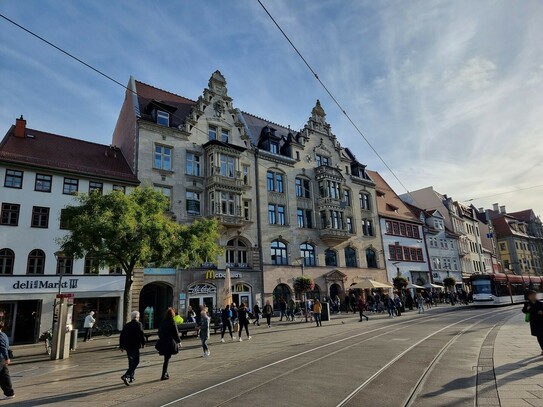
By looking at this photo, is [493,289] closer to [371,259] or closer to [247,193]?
[371,259]

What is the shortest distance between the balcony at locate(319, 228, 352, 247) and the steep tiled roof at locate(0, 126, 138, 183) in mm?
19174

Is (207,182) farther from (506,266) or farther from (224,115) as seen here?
(506,266)

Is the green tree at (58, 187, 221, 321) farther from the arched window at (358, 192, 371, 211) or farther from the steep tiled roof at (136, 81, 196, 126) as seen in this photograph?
the arched window at (358, 192, 371, 211)

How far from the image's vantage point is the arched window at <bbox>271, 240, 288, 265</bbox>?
3462cm

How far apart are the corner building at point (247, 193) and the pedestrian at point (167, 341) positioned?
17.8 meters

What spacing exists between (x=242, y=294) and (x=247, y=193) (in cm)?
879

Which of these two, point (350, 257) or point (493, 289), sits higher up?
point (350, 257)

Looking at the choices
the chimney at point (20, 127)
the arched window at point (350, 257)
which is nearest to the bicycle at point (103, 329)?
the chimney at point (20, 127)

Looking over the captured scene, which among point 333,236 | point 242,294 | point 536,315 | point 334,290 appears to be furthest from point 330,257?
point 536,315

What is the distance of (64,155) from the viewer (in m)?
26.8

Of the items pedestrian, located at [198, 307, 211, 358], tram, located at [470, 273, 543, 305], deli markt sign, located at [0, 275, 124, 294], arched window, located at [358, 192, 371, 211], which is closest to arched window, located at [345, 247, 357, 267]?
arched window, located at [358, 192, 371, 211]

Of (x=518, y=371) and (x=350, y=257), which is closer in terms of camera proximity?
(x=518, y=371)

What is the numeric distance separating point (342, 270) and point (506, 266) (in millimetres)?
56246

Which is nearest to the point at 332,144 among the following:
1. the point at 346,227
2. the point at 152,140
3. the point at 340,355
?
the point at 346,227
